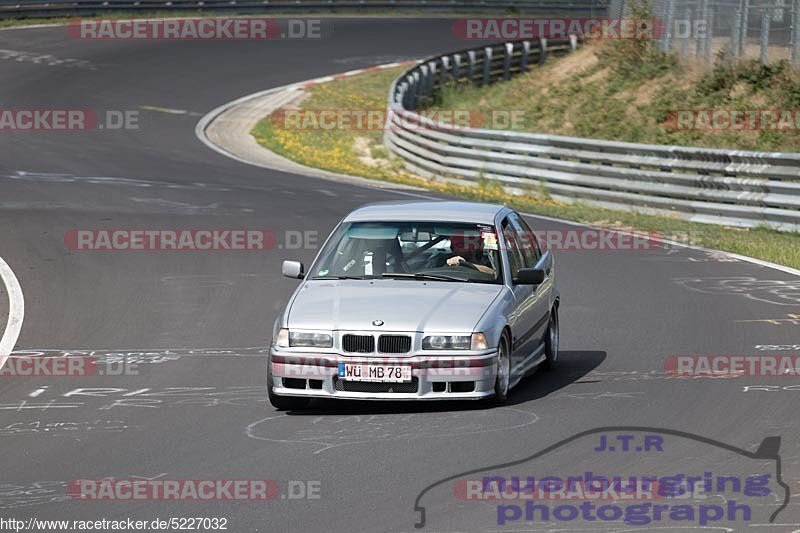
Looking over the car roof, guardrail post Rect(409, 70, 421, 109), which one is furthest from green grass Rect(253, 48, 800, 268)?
the car roof

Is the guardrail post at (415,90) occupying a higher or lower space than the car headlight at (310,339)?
lower

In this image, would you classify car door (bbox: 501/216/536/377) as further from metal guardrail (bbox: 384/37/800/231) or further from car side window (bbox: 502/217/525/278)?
metal guardrail (bbox: 384/37/800/231)

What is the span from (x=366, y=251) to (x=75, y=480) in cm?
376

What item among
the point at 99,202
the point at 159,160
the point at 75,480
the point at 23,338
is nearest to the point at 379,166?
the point at 159,160

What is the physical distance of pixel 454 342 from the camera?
33.7ft

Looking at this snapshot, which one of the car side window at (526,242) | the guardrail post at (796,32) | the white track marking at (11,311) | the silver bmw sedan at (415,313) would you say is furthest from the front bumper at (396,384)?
the guardrail post at (796,32)

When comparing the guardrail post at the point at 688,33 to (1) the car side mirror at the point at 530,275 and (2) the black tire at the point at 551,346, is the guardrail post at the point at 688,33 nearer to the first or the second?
(2) the black tire at the point at 551,346

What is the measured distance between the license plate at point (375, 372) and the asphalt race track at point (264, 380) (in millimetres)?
278

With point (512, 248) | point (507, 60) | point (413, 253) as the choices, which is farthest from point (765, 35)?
point (413, 253)

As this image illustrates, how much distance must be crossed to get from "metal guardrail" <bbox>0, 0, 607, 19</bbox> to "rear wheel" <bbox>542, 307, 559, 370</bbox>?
36634 mm

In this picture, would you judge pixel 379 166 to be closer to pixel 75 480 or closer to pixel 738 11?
pixel 738 11

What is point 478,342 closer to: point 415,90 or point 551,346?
point 551,346

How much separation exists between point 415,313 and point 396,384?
0.55m

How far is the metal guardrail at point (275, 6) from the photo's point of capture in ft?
175
